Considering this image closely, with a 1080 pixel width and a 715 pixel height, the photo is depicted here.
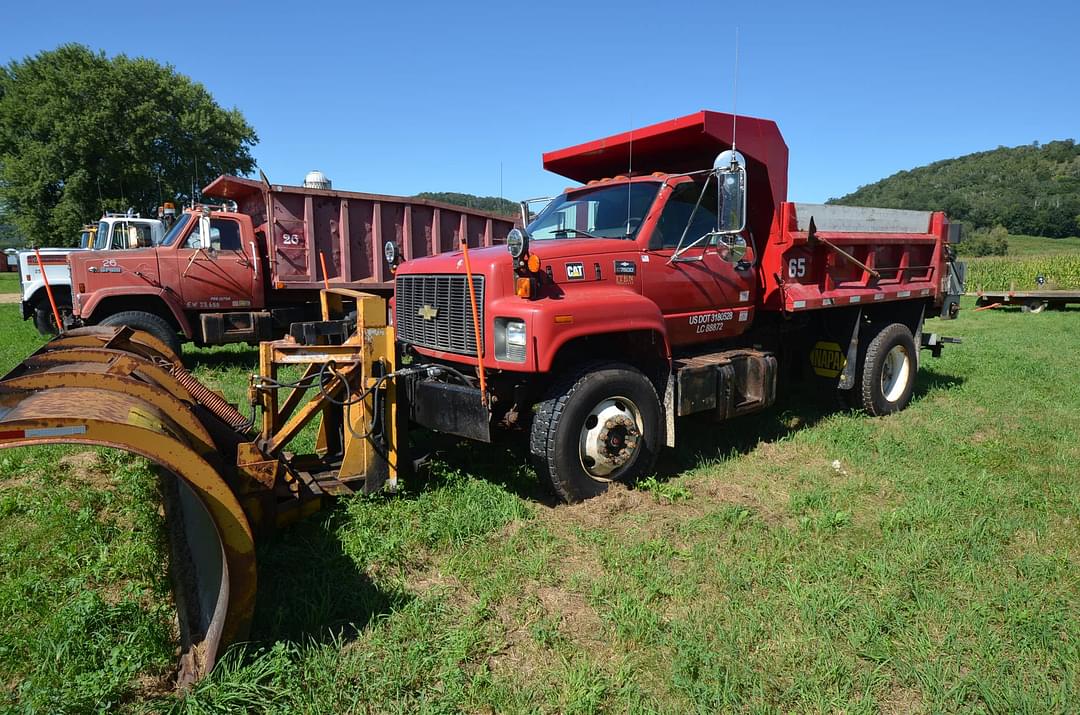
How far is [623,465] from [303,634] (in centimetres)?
245

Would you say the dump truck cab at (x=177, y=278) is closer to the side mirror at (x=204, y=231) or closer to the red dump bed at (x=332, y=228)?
the side mirror at (x=204, y=231)

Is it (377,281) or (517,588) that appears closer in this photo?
(517,588)

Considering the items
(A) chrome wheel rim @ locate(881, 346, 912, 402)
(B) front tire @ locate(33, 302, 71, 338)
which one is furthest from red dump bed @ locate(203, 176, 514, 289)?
(A) chrome wheel rim @ locate(881, 346, 912, 402)

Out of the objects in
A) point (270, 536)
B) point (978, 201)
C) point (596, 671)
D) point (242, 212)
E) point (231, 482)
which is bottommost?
point (596, 671)

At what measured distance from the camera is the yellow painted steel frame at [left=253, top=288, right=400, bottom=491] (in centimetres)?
389

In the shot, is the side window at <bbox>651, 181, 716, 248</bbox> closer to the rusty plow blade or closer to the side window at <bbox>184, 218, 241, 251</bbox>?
the rusty plow blade

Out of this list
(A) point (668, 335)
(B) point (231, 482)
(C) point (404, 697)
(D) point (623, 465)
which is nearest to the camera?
(C) point (404, 697)

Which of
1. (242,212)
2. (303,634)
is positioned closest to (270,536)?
(303,634)

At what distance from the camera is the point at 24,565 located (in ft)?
11.4

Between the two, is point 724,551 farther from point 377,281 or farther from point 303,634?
point 377,281

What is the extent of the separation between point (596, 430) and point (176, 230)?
7944mm

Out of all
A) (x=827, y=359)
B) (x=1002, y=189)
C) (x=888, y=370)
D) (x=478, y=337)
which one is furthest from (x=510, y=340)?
(x=1002, y=189)

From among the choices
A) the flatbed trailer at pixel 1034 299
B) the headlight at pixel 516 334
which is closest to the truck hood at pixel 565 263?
the headlight at pixel 516 334

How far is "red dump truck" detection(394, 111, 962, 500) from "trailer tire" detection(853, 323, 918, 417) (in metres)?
0.02
